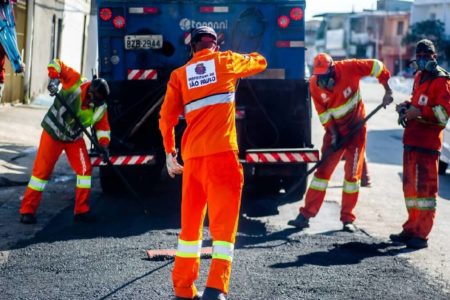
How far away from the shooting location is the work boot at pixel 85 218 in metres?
8.01

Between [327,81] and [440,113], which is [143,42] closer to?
[327,81]

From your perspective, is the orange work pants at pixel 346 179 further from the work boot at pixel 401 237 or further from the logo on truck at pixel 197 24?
the logo on truck at pixel 197 24

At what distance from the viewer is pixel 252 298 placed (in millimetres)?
5527

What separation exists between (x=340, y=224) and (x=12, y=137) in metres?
7.23

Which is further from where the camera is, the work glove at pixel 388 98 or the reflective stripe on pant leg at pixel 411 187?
the work glove at pixel 388 98

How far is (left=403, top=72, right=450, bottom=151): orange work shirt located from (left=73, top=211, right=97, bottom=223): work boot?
314cm

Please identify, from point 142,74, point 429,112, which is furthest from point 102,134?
point 429,112

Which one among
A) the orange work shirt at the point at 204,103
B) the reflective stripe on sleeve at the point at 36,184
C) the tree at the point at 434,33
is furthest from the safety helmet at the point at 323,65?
the tree at the point at 434,33

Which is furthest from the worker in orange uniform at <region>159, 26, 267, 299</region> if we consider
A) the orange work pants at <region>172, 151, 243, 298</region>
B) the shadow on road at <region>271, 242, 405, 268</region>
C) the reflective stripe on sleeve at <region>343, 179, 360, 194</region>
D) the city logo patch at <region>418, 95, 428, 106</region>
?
the reflective stripe on sleeve at <region>343, 179, 360, 194</region>

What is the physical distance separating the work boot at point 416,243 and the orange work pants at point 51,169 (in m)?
3.15

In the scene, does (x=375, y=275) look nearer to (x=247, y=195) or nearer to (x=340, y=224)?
(x=340, y=224)

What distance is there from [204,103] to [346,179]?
3097 mm

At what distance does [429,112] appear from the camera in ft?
24.1

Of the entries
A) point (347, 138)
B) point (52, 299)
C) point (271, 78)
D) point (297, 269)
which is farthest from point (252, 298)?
point (271, 78)
